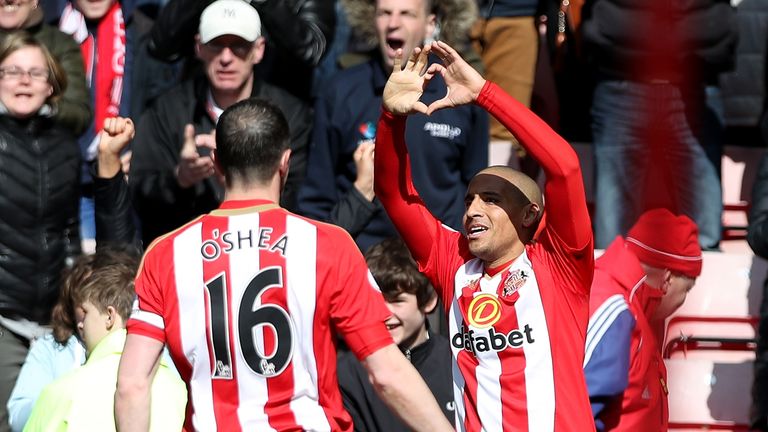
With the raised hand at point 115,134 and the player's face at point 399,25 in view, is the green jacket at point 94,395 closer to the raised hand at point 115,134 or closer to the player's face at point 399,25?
the raised hand at point 115,134

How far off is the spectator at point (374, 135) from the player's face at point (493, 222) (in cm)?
167

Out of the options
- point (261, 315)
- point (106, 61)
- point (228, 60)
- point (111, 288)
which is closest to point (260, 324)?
point (261, 315)

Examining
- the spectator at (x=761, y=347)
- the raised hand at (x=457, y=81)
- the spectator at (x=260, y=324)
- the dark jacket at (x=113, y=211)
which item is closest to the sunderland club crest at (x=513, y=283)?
the spectator at (x=260, y=324)

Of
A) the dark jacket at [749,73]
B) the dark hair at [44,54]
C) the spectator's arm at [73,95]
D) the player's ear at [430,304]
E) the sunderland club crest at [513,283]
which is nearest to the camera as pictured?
the sunderland club crest at [513,283]

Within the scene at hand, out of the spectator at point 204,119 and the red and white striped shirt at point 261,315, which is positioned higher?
the spectator at point 204,119

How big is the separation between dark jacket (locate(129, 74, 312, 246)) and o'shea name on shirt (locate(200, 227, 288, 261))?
7.11 feet

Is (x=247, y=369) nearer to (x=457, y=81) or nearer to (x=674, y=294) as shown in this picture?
(x=457, y=81)

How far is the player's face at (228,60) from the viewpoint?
249 inches

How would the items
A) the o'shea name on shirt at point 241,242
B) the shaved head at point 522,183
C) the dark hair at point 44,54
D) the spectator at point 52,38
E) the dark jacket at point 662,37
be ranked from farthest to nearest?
the spectator at point 52,38
the dark hair at point 44,54
the shaved head at point 522,183
the o'shea name on shirt at point 241,242
the dark jacket at point 662,37

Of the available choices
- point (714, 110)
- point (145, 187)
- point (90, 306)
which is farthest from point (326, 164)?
point (714, 110)

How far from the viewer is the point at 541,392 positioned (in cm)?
417

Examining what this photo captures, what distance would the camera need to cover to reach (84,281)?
5141 millimetres

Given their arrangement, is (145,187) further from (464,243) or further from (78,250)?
(464,243)

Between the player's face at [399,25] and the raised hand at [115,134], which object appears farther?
the player's face at [399,25]
